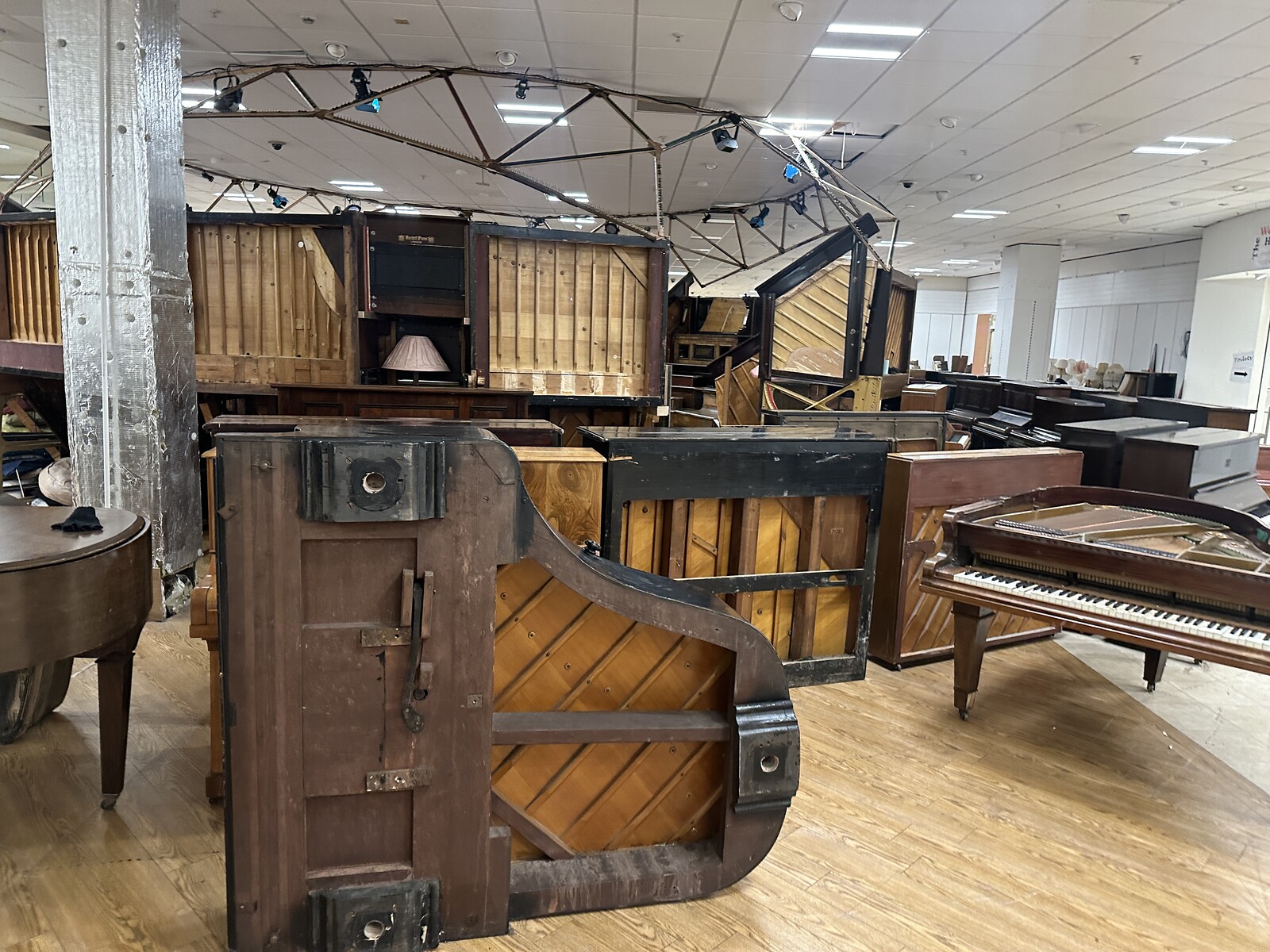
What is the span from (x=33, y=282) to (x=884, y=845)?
7.54 metres

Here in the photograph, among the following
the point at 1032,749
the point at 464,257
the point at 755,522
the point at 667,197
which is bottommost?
the point at 1032,749

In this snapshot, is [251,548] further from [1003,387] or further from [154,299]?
[1003,387]

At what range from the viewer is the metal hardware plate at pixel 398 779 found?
1.89 m

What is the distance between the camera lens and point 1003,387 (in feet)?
25.1

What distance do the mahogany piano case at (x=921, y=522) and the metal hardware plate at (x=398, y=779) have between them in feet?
9.02

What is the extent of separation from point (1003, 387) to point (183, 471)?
715 cm

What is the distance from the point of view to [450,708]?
6.32 feet

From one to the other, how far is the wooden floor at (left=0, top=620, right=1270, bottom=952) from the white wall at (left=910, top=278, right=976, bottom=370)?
2385 cm

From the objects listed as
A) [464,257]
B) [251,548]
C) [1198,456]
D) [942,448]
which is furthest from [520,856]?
[464,257]

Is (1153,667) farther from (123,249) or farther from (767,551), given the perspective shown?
(123,249)

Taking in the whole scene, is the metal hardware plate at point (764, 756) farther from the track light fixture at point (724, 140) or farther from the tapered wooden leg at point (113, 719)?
the track light fixture at point (724, 140)

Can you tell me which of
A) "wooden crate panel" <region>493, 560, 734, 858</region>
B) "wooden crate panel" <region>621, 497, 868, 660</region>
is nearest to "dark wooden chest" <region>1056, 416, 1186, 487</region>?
"wooden crate panel" <region>621, 497, 868, 660</region>

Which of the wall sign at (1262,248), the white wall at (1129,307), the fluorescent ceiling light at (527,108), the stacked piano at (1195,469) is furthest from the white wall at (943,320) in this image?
the stacked piano at (1195,469)

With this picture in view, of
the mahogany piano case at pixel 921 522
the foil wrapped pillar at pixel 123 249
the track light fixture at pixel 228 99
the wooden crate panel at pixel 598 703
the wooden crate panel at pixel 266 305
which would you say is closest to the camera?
the wooden crate panel at pixel 598 703
